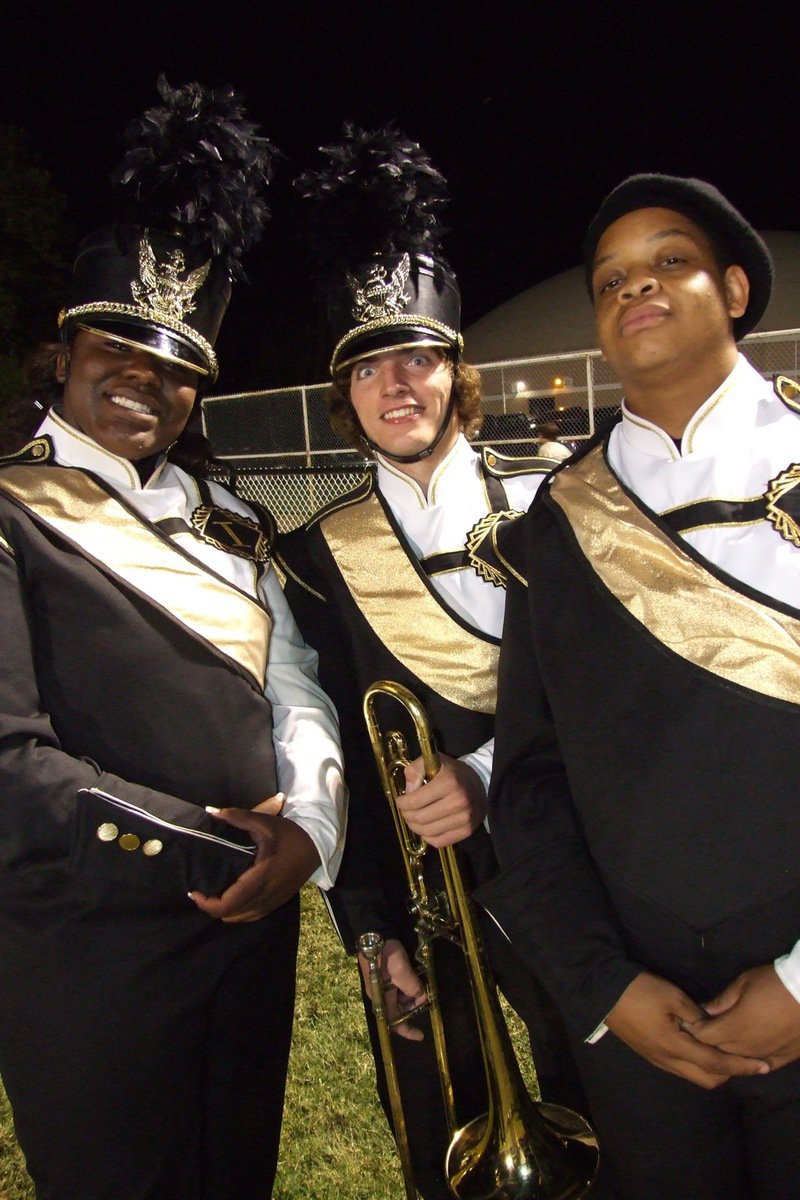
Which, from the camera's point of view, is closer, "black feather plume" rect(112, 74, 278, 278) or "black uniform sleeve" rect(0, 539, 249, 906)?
"black uniform sleeve" rect(0, 539, 249, 906)

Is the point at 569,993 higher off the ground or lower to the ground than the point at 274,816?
lower

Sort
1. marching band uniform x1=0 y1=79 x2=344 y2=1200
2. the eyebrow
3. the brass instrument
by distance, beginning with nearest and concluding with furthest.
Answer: the eyebrow < marching band uniform x1=0 y1=79 x2=344 y2=1200 < the brass instrument

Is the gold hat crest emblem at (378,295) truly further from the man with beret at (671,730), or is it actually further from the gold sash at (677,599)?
the gold sash at (677,599)

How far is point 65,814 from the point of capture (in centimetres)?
163

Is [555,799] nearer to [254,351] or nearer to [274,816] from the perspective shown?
[274,816]

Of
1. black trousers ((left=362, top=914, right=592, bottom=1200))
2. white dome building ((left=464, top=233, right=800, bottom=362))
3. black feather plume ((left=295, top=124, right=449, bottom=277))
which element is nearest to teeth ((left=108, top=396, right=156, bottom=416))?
black feather plume ((left=295, top=124, right=449, bottom=277))

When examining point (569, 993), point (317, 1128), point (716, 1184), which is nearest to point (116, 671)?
point (569, 993)

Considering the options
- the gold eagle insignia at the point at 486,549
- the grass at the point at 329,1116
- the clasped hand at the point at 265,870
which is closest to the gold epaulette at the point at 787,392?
the gold eagle insignia at the point at 486,549

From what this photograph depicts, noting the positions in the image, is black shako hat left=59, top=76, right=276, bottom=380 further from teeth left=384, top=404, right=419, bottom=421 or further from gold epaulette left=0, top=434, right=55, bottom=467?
teeth left=384, top=404, right=419, bottom=421

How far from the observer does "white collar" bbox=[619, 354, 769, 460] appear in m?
1.56

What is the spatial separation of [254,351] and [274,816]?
22615 millimetres

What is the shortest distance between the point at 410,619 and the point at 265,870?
0.73m

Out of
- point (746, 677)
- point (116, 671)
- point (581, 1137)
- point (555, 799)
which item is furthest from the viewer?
point (581, 1137)

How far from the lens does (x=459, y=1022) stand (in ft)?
7.68
